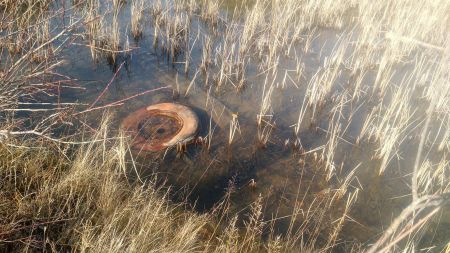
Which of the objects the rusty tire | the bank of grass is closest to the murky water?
the rusty tire

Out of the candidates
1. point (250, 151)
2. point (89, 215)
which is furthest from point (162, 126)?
point (89, 215)

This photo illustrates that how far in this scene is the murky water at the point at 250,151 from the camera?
3.93 meters

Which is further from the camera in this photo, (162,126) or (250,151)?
(162,126)

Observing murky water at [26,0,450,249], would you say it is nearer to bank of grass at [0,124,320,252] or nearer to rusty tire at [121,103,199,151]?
rusty tire at [121,103,199,151]

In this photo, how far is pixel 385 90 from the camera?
19.3ft

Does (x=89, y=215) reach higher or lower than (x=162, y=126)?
higher

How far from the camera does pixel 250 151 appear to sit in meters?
4.50

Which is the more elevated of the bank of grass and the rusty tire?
the bank of grass

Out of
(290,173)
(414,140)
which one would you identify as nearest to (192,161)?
(290,173)

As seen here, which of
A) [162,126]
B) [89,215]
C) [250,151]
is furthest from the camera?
[162,126]

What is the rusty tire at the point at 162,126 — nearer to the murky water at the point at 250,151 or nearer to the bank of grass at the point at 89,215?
the murky water at the point at 250,151

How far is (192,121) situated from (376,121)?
251 centimetres

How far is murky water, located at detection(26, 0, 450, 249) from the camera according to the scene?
12.9ft

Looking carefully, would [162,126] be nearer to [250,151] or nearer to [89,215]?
[250,151]
